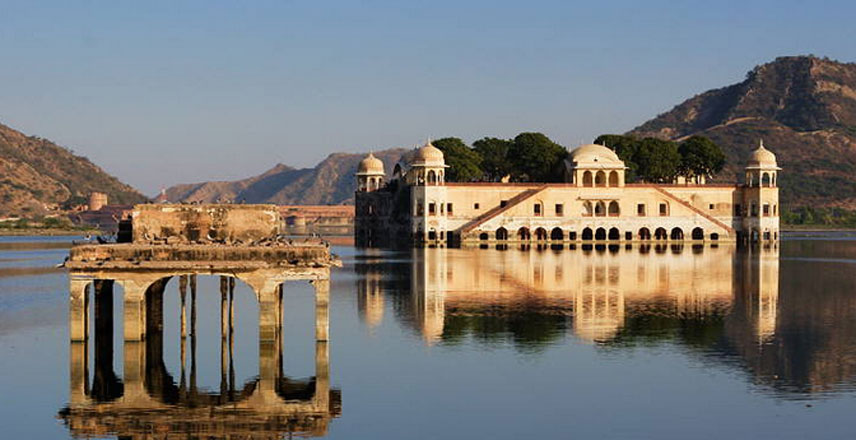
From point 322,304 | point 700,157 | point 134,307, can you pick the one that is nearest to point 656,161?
point 700,157

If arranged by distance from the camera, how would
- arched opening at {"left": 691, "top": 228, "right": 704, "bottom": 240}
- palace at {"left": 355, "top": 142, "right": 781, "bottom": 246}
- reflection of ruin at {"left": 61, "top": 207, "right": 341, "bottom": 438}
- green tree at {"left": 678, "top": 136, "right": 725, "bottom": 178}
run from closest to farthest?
reflection of ruin at {"left": 61, "top": 207, "right": 341, "bottom": 438}, palace at {"left": 355, "top": 142, "right": 781, "bottom": 246}, arched opening at {"left": 691, "top": 228, "right": 704, "bottom": 240}, green tree at {"left": 678, "top": 136, "right": 725, "bottom": 178}

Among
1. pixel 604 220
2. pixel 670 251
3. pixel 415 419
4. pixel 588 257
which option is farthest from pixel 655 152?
pixel 415 419

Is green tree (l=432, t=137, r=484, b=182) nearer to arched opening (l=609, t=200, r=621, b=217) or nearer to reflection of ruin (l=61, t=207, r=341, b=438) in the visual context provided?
arched opening (l=609, t=200, r=621, b=217)

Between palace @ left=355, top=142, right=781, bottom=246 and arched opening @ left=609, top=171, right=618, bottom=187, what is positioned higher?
arched opening @ left=609, top=171, right=618, bottom=187

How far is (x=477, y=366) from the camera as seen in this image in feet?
107

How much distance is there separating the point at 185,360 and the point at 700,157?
10065 centimetres

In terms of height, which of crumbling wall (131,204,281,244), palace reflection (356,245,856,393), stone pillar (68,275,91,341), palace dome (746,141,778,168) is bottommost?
palace reflection (356,245,856,393)

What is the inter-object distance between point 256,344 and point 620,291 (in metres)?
23.5

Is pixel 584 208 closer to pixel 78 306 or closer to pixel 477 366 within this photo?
pixel 477 366

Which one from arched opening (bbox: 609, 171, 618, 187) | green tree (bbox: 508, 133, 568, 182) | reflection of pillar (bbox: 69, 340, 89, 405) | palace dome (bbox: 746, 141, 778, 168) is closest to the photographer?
reflection of pillar (bbox: 69, 340, 89, 405)

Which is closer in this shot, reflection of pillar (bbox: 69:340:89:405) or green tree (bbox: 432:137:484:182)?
reflection of pillar (bbox: 69:340:89:405)

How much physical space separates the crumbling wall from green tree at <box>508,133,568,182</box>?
89.5 m

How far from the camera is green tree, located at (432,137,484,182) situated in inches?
4838

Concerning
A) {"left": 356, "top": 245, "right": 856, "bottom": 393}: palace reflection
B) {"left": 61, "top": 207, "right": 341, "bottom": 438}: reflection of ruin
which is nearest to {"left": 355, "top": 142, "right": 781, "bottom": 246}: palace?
{"left": 356, "top": 245, "right": 856, "bottom": 393}: palace reflection
